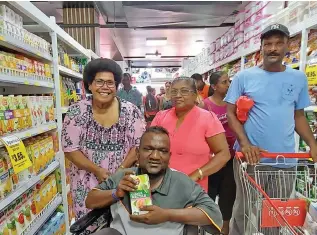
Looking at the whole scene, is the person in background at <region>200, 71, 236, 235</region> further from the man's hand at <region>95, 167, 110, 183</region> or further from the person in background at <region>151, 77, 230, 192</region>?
the man's hand at <region>95, 167, 110, 183</region>

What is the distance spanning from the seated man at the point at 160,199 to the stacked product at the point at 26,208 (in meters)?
0.86

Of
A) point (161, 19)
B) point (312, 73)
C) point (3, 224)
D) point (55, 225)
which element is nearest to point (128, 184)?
point (3, 224)

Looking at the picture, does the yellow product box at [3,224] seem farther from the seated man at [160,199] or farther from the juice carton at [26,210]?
the seated man at [160,199]

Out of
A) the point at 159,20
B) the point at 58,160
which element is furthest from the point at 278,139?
the point at 159,20

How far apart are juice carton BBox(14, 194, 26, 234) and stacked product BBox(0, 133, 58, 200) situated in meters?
0.18

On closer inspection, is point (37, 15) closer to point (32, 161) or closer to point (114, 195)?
point (32, 161)

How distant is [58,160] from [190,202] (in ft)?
6.31

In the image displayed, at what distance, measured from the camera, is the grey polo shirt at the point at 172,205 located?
4.41 feet

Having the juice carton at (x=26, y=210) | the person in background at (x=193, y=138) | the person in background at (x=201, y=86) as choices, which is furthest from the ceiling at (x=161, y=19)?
the juice carton at (x=26, y=210)

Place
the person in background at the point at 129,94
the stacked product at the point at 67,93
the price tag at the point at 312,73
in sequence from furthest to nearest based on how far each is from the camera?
the person in background at the point at 129,94, the stacked product at the point at 67,93, the price tag at the point at 312,73

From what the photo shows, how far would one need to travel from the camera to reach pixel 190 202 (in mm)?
1386

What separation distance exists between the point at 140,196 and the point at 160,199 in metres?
0.16

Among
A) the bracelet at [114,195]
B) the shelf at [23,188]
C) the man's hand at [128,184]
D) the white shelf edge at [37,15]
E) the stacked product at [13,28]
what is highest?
the white shelf edge at [37,15]

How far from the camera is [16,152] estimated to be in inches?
70.9
